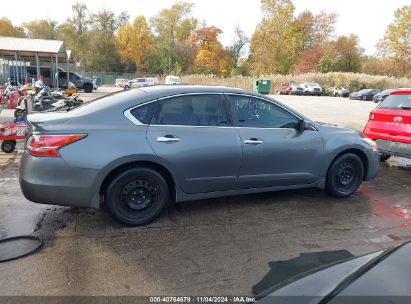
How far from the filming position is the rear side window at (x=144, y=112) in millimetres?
4422

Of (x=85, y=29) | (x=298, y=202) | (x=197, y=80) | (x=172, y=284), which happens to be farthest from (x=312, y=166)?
(x=85, y=29)

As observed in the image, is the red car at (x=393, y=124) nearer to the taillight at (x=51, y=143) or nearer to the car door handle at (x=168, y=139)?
the car door handle at (x=168, y=139)

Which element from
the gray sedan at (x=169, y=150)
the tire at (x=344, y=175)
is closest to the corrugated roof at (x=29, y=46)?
the gray sedan at (x=169, y=150)

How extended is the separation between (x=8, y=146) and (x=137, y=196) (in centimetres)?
557

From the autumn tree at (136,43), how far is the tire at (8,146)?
69136mm

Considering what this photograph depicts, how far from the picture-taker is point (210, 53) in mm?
70750

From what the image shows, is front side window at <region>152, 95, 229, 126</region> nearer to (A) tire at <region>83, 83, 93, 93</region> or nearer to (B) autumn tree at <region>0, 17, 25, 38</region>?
(A) tire at <region>83, 83, 93, 93</region>

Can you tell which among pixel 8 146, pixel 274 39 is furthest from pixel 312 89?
pixel 8 146

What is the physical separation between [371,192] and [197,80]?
47074 mm

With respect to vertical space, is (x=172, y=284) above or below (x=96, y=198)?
below

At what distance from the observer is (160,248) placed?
12.9 ft

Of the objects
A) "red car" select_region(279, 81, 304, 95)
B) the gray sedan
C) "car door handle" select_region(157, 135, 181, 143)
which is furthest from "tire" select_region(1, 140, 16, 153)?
"red car" select_region(279, 81, 304, 95)

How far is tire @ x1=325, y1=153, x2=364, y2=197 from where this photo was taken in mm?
5500

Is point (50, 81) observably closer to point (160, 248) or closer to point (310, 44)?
point (160, 248)
